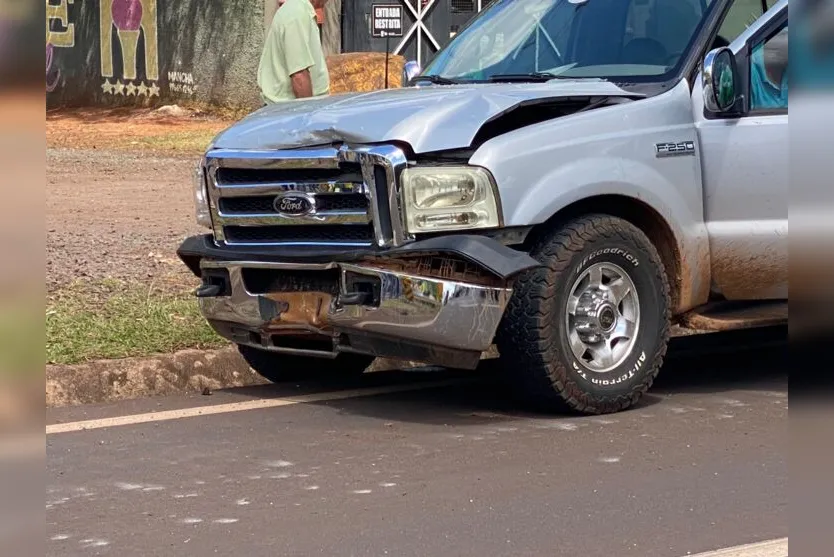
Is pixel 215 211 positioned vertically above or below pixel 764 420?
above

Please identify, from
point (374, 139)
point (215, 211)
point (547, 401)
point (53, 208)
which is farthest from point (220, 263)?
point (53, 208)

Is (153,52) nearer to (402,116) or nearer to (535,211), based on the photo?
(402,116)

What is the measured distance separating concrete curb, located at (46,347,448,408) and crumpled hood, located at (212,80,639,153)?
4.13ft

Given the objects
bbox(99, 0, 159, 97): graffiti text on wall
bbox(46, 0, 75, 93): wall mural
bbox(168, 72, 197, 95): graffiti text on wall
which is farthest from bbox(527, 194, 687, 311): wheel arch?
bbox(46, 0, 75, 93): wall mural

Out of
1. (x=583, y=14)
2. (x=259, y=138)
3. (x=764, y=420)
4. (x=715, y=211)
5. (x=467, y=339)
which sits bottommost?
(x=764, y=420)

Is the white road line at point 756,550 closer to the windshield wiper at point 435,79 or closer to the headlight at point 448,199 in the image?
the headlight at point 448,199

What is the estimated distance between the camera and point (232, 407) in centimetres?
618

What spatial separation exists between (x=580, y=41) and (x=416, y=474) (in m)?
2.72

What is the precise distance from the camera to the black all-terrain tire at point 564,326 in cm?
554

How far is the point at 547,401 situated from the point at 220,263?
5.23ft

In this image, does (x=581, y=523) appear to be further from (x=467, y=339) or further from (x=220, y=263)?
(x=220, y=263)

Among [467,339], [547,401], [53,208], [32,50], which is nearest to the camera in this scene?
[32,50]

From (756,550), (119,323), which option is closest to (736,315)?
(756,550)

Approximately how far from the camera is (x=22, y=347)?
4.52ft
